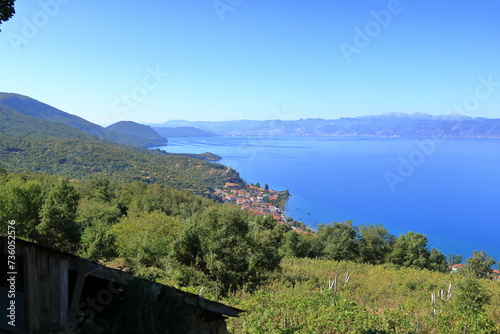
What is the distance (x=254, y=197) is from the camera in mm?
80750

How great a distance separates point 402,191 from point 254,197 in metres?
45.8

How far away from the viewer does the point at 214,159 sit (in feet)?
442

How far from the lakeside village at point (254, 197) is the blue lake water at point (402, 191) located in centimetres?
360

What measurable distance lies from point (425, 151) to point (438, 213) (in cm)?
10715

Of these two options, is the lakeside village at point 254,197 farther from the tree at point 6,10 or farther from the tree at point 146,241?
the tree at point 6,10

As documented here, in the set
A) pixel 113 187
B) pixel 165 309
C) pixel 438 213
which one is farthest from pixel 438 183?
pixel 165 309

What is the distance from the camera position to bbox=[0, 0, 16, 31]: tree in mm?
4051

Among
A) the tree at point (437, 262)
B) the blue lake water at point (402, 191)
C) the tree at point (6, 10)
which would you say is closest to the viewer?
the tree at point (6, 10)

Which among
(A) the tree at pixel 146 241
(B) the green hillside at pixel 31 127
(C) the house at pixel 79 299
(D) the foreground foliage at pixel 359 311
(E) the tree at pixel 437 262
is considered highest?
(B) the green hillside at pixel 31 127

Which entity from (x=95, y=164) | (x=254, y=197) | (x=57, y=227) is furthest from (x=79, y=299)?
(x=95, y=164)

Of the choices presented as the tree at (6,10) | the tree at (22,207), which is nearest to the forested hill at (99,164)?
the tree at (22,207)

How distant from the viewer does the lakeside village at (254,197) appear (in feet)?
236

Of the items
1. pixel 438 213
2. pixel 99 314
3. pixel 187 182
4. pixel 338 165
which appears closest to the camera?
pixel 99 314

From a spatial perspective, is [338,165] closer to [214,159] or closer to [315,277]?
[214,159]
